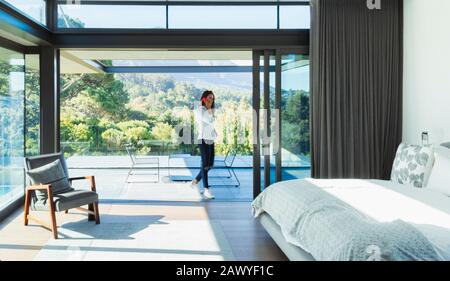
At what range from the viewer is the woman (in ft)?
Result: 20.8

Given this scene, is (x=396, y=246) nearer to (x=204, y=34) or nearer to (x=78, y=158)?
(x=204, y=34)

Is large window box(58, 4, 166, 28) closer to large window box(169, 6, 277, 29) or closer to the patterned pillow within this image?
large window box(169, 6, 277, 29)

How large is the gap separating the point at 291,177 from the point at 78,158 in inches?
144

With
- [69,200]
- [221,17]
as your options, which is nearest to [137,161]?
[221,17]

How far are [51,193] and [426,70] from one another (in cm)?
413

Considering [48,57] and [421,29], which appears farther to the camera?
[48,57]

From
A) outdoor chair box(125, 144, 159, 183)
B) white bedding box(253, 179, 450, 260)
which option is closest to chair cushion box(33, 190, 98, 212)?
white bedding box(253, 179, 450, 260)

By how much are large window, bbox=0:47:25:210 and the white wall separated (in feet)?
15.2

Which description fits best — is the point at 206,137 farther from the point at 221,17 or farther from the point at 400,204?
the point at 400,204

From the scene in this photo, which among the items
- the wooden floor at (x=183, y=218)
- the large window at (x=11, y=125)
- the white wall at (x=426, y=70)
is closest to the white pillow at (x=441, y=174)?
the white wall at (x=426, y=70)
